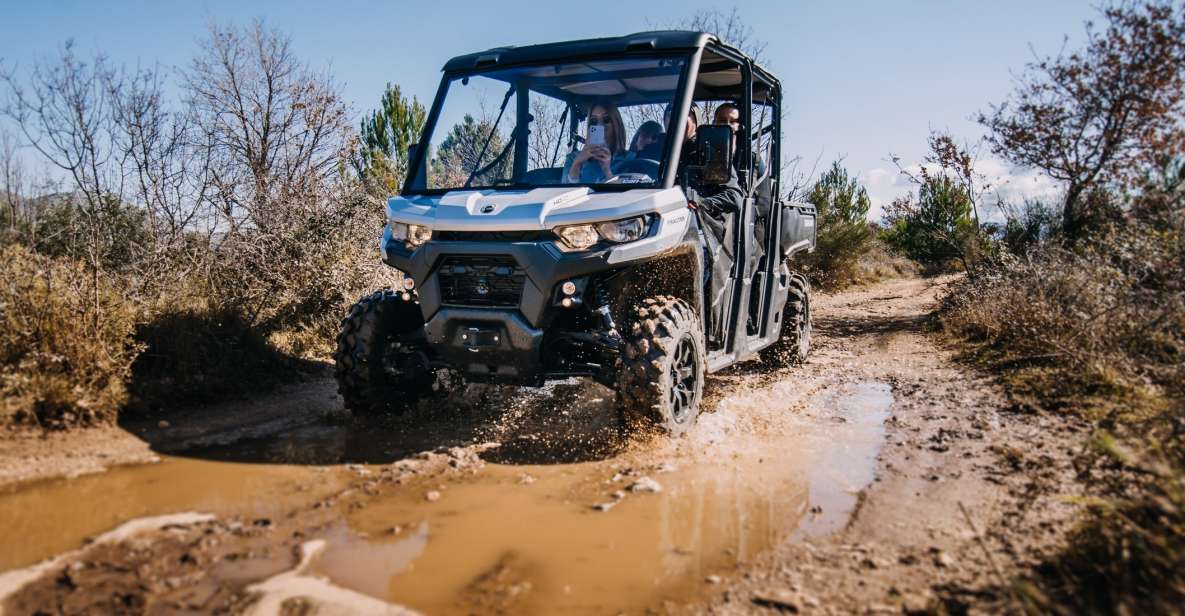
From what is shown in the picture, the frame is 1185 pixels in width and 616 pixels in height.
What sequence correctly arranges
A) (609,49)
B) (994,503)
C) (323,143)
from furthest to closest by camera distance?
(323,143) < (609,49) < (994,503)

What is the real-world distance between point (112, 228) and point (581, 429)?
4901 millimetres

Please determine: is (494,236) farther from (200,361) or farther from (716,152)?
(200,361)

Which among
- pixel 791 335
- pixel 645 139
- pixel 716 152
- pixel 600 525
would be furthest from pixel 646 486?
pixel 791 335

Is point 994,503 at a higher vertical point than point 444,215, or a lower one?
lower

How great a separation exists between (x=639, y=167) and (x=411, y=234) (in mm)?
1508

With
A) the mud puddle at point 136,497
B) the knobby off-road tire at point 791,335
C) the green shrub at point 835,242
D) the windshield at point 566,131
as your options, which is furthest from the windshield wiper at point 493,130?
the green shrub at point 835,242

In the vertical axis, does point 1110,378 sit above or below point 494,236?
below

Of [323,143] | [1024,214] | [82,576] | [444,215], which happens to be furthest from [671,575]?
[1024,214]

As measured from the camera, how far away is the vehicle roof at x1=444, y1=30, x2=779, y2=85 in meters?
5.22

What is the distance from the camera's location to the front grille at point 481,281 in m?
4.77

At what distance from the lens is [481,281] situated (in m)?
4.84

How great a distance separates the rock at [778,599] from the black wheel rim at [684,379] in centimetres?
196

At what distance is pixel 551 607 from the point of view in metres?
2.88

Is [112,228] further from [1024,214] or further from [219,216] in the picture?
[1024,214]
